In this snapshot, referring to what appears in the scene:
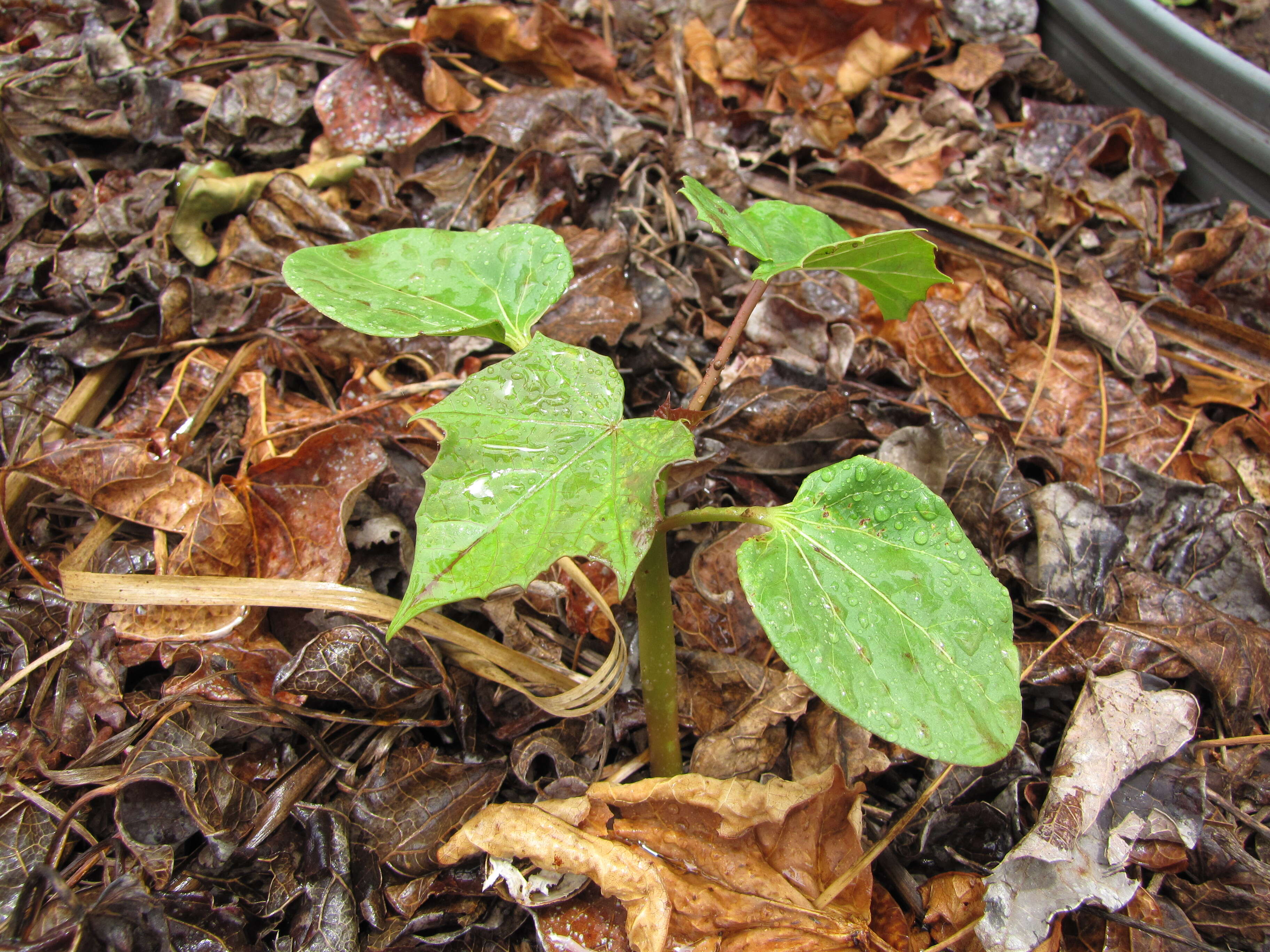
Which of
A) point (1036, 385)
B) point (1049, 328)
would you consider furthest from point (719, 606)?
point (1049, 328)

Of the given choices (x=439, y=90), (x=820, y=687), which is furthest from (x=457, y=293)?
(x=439, y=90)

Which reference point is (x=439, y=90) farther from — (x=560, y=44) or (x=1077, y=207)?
(x=1077, y=207)

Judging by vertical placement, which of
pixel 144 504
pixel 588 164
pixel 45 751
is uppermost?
pixel 588 164

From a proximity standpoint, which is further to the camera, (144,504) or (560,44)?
(560,44)

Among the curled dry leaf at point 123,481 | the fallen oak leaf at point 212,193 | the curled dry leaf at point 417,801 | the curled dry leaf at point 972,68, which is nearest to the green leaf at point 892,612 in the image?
the curled dry leaf at point 417,801

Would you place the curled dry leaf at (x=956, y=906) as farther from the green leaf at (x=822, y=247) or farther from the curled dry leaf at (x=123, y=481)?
the curled dry leaf at (x=123, y=481)

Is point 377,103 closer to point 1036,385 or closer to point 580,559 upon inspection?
point 580,559
